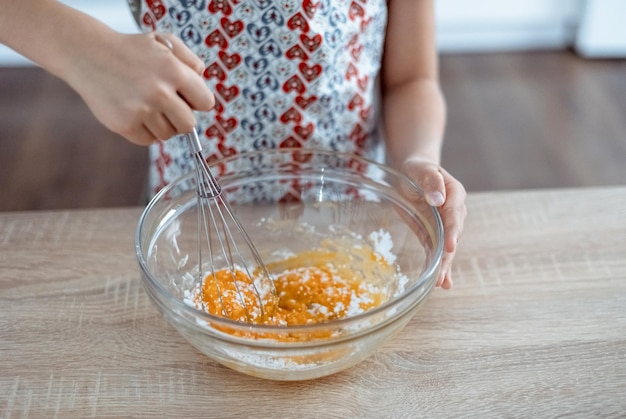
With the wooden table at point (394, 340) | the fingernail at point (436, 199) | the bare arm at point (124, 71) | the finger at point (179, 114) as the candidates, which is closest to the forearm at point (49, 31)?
the bare arm at point (124, 71)

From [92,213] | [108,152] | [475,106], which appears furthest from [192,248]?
[475,106]

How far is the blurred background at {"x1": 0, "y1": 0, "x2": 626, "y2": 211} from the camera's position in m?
2.06

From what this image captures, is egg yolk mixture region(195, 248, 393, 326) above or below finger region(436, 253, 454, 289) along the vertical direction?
below

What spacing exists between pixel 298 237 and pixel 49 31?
0.37 meters

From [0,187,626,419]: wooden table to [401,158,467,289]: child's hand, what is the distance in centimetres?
6

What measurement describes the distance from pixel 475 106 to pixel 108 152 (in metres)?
1.16

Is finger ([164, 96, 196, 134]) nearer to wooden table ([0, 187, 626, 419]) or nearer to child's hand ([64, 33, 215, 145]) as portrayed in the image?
child's hand ([64, 33, 215, 145])

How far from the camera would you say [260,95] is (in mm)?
1006

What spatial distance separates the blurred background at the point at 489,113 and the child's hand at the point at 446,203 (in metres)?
1.24

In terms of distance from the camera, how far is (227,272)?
0.81 meters

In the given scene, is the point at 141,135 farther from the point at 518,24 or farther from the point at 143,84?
the point at 518,24

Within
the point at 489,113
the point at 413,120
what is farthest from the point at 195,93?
the point at 489,113

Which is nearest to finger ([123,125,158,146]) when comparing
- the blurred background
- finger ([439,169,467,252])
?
finger ([439,169,467,252])

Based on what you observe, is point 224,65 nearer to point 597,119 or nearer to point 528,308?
point 528,308
